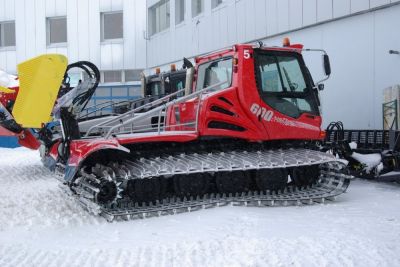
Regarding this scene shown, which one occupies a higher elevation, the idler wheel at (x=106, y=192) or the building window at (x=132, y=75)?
the building window at (x=132, y=75)

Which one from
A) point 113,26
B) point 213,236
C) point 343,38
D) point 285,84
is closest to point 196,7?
point 113,26

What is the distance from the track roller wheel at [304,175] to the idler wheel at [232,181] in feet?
2.67

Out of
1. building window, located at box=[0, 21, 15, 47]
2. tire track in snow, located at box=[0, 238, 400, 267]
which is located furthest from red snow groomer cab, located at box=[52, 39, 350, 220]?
building window, located at box=[0, 21, 15, 47]

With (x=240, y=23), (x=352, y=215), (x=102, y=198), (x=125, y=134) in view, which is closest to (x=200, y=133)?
(x=125, y=134)

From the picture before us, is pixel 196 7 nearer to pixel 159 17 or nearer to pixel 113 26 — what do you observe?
pixel 159 17

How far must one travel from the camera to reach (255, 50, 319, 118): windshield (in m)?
7.58

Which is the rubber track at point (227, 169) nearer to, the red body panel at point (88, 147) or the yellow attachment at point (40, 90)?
the red body panel at point (88, 147)

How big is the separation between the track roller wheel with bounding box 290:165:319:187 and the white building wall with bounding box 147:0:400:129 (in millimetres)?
3485

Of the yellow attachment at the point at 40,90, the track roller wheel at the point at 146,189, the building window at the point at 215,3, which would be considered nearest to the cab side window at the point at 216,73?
the track roller wheel at the point at 146,189

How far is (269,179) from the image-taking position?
742 cm

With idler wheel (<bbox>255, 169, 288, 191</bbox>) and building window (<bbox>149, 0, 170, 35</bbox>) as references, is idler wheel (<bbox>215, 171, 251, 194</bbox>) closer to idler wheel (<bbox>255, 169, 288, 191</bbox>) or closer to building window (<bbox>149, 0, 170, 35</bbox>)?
idler wheel (<bbox>255, 169, 288, 191</bbox>)

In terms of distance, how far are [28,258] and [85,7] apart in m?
22.2

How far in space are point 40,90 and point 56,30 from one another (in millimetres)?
19619

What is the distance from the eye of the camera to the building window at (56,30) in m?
26.1
